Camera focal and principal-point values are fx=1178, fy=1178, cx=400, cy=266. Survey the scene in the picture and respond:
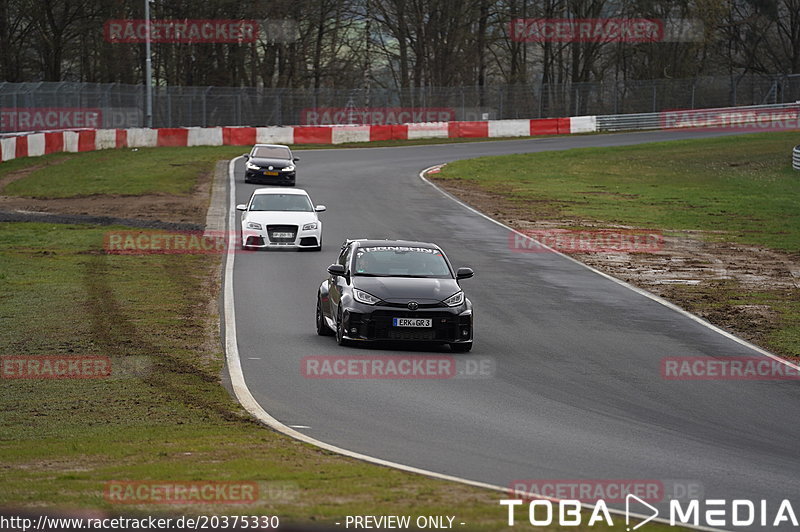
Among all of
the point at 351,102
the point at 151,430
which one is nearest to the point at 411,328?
the point at 151,430

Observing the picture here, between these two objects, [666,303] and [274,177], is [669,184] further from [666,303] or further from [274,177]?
[666,303]

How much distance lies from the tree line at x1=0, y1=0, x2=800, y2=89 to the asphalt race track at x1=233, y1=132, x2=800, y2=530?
51136 millimetres

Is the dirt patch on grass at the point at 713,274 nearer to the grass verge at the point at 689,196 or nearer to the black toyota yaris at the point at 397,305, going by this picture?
the grass verge at the point at 689,196

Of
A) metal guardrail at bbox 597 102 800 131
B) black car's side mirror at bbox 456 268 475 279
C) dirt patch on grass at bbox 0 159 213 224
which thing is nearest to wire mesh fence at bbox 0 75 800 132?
metal guardrail at bbox 597 102 800 131

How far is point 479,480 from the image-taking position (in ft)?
30.2

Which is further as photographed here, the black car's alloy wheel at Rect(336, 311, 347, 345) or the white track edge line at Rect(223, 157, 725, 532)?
the black car's alloy wheel at Rect(336, 311, 347, 345)

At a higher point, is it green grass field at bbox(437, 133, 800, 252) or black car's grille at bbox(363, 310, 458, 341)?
green grass field at bbox(437, 133, 800, 252)

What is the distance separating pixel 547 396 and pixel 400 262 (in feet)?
15.3

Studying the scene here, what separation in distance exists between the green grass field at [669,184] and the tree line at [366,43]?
2250 centimetres

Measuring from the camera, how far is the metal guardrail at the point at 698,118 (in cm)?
6975

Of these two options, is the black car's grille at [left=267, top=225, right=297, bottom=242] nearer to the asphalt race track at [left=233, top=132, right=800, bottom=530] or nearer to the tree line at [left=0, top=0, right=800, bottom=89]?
the asphalt race track at [left=233, top=132, right=800, bottom=530]

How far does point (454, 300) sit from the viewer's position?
16.1m

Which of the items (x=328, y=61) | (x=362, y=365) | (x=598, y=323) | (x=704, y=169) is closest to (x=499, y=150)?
(x=704, y=169)

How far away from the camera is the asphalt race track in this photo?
10.1 m
